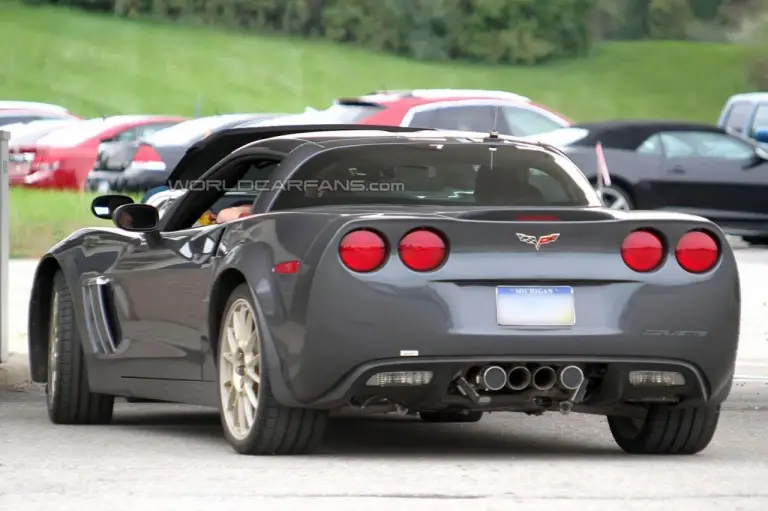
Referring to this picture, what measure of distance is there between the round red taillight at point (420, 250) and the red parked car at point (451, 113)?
18247 millimetres

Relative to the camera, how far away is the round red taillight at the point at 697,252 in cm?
783

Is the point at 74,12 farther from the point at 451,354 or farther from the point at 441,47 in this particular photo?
the point at 451,354

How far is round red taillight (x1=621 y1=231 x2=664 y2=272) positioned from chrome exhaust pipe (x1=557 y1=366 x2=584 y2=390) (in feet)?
1.44

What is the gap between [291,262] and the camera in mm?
7680

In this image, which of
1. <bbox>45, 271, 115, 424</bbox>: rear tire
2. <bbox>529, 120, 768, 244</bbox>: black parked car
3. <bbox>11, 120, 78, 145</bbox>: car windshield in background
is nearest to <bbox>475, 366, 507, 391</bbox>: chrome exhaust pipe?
<bbox>45, 271, 115, 424</bbox>: rear tire

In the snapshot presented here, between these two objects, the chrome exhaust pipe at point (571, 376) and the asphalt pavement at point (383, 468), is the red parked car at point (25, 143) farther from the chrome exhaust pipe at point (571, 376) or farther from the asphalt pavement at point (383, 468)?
the chrome exhaust pipe at point (571, 376)

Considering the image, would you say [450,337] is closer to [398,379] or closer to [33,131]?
[398,379]

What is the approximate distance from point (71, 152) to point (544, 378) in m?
21.9

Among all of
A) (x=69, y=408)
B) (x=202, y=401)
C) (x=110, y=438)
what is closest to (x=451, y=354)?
(x=202, y=401)

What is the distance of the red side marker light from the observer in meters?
7.65

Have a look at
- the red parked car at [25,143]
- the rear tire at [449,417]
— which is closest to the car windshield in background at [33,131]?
the red parked car at [25,143]

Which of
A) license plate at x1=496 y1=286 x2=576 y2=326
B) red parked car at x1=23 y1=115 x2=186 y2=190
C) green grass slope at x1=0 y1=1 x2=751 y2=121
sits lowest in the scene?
→ green grass slope at x1=0 y1=1 x2=751 y2=121

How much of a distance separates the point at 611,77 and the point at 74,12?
497 inches

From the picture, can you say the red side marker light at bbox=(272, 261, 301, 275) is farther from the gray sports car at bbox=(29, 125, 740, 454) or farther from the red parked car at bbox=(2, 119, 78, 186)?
the red parked car at bbox=(2, 119, 78, 186)
